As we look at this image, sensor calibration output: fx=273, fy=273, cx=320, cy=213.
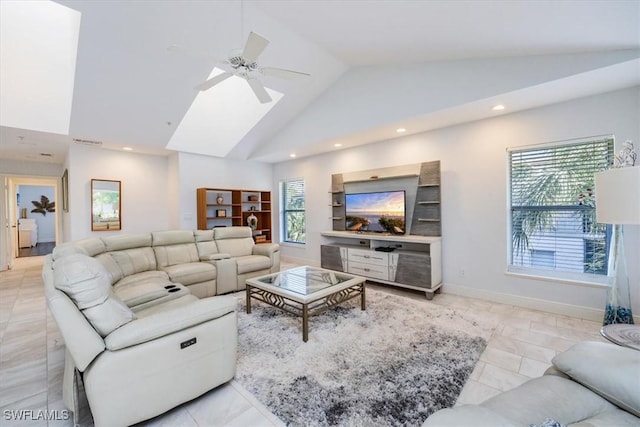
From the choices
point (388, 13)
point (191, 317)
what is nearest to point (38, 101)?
point (191, 317)

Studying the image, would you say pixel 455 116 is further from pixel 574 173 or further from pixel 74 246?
pixel 74 246

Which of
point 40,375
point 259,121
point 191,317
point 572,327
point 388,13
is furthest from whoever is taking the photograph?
point 259,121

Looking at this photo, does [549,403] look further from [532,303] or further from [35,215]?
[35,215]

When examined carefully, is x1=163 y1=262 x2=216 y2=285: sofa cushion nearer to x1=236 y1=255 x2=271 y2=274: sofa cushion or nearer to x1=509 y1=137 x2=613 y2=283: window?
x1=236 y1=255 x2=271 y2=274: sofa cushion

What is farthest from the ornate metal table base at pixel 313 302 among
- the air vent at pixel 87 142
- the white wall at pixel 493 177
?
the air vent at pixel 87 142

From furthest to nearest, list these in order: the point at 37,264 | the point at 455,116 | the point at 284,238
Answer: the point at 284,238 → the point at 37,264 → the point at 455,116

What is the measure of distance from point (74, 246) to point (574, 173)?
5.76 metres

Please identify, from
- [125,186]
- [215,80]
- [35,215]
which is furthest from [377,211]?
[35,215]

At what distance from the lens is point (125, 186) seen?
217 inches

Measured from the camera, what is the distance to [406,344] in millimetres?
2584

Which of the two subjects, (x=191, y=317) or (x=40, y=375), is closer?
(x=191, y=317)

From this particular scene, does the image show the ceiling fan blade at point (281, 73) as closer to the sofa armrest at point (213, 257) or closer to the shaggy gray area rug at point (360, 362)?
the shaggy gray area rug at point (360, 362)

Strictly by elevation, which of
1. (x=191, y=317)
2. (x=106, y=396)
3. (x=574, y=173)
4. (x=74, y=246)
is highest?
(x=574, y=173)

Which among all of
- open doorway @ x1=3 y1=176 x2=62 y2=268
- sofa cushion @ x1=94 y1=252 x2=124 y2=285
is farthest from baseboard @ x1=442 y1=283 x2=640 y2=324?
open doorway @ x1=3 y1=176 x2=62 y2=268
